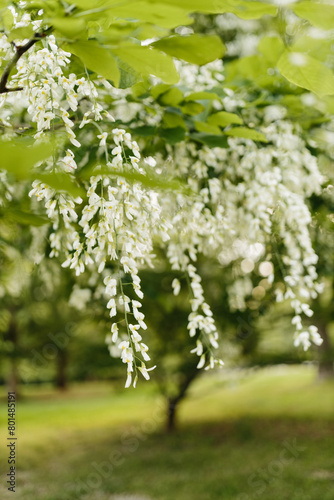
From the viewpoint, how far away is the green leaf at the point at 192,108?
1947 millimetres

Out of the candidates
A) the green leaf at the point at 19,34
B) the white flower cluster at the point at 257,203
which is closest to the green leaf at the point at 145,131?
the white flower cluster at the point at 257,203

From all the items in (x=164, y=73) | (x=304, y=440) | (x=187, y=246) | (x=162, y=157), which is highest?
(x=164, y=73)

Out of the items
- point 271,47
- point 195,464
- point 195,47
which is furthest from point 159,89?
point 195,464

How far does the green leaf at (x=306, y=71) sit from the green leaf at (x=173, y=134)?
92 centimetres

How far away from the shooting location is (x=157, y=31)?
113 centimetres

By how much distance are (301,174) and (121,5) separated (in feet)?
7.85

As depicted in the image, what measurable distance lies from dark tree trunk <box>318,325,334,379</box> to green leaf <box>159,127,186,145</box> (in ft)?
25.5

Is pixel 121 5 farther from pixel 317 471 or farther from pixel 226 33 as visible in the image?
pixel 317 471

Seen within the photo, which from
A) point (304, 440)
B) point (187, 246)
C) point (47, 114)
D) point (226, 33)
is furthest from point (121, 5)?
point (304, 440)

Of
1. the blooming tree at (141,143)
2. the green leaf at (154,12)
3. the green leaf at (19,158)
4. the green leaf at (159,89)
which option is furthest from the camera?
the green leaf at (159,89)

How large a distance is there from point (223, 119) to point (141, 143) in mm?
797

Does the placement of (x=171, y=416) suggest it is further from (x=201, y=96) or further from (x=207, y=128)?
(x=201, y=96)

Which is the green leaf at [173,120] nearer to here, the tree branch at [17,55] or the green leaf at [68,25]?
the tree branch at [17,55]

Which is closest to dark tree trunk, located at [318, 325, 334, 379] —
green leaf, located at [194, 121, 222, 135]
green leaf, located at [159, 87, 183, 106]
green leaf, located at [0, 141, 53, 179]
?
green leaf, located at [194, 121, 222, 135]
